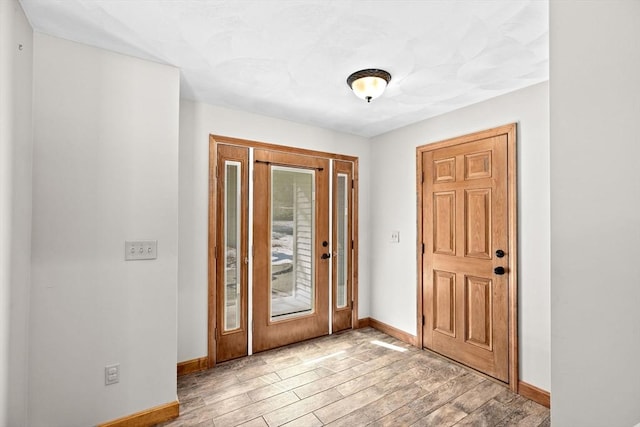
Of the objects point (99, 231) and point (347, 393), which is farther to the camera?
point (347, 393)

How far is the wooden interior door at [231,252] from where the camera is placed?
9.57 feet

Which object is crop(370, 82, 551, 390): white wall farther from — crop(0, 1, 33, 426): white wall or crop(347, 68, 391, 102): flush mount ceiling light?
crop(0, 1, 33, 426): white wall

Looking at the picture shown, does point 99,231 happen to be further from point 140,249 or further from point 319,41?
point 319,41

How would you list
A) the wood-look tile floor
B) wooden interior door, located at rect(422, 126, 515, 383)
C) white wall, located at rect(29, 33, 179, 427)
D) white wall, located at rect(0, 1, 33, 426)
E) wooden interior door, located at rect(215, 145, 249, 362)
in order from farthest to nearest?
wooden interior door, located at rect(215, 145, 249, 362), wooden interior door, located at rect(422, 126, 515, 383), the wood-look tile floor, white wall, located at rect(29, 33, 179, 427), white wall, located at rect(0, 1, 33, 426)

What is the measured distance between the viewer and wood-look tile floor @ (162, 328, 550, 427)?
2100 millimetres

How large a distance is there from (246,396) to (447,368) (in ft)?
5.94

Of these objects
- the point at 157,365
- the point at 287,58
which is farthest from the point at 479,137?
the point at 157,365

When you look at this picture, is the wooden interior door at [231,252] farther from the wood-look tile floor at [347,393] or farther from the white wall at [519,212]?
the white wall at [519,212]

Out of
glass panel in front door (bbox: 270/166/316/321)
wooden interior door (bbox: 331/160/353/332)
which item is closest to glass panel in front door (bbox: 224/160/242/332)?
glass panel in front door (bbox: 270/166/316/321)

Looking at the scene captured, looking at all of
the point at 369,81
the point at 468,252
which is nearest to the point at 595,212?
the point at 369,81

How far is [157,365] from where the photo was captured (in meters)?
2.11

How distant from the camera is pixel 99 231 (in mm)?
1930

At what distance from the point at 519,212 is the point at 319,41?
2.04 metres

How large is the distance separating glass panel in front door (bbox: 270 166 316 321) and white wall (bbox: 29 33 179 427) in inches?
48.2
